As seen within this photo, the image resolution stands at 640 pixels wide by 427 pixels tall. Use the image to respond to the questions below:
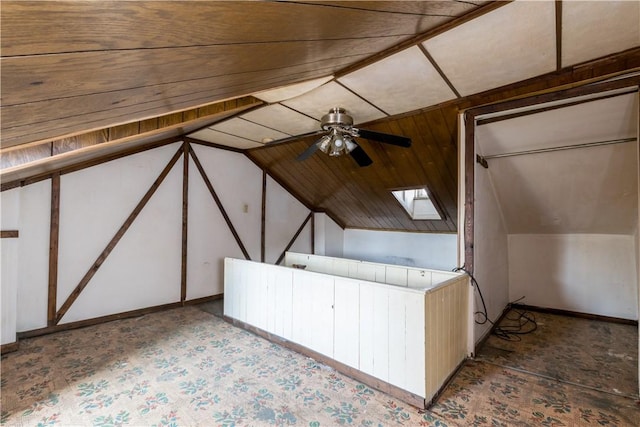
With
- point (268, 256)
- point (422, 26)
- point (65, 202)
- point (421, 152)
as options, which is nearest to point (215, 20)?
point (422, 26)

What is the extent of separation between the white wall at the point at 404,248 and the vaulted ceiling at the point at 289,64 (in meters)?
1.79

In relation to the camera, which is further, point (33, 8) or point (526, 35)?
point (526, 35)

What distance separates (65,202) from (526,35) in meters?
4.87

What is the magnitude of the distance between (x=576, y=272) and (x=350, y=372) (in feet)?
12.6

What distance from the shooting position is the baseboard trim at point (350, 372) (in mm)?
2201

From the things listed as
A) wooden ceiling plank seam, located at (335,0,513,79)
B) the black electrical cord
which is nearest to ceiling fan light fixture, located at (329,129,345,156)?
wooden ceiling plank seam, located at (335,0,513,79)

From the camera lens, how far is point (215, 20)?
87cm

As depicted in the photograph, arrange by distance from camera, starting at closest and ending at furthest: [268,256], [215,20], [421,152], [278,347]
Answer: [215,20] < [278,347] < [421,152] < [268,256]

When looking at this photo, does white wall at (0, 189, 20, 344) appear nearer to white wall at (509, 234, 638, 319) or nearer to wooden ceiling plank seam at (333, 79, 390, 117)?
wooden ceiling plank seam at (333, 79, 390, 117)

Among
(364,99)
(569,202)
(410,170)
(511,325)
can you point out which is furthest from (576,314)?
(364,99)

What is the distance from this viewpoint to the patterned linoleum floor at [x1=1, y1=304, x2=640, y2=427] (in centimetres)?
204

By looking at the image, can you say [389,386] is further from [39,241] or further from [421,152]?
[39,241]

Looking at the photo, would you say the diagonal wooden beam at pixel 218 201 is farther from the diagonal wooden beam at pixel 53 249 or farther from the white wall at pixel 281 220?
the diagonal wooden beam at pixel 53 249

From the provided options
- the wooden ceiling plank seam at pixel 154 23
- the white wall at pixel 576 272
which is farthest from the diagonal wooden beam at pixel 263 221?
the wooden ceiling plank seam at pixel 154 23
